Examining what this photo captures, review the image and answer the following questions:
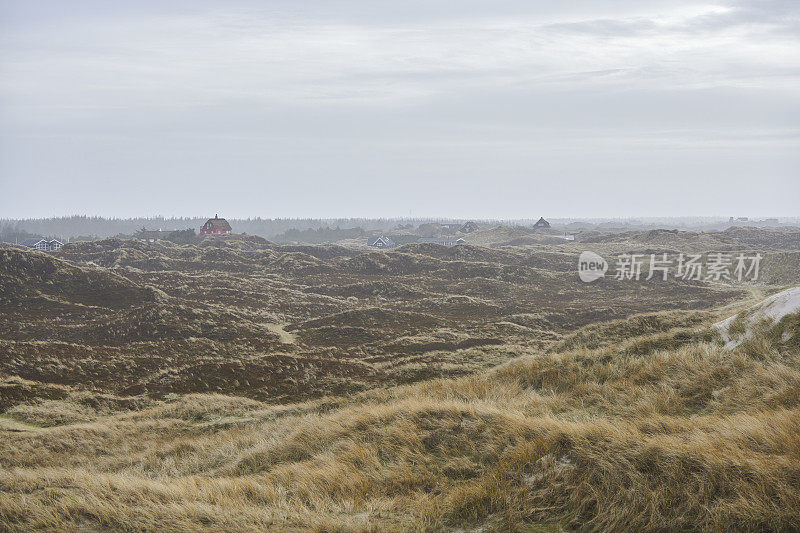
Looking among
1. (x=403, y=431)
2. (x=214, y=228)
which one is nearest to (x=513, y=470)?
(x=403, y=431)

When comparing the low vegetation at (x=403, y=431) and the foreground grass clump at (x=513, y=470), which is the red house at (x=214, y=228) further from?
the foreground grass clump at (x=513, y=470)

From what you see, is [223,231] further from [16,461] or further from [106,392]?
[16,461]

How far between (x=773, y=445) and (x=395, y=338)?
34.3 meters

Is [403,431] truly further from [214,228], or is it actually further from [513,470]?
[214,228]

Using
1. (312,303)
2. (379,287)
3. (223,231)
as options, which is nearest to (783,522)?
(312,303)

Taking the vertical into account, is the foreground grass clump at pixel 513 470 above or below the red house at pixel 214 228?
below

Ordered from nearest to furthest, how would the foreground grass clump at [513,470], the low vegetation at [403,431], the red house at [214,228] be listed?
the foreground grass clump at [513,470]
the low vegetation at [403,431]
the red house at [214,228]

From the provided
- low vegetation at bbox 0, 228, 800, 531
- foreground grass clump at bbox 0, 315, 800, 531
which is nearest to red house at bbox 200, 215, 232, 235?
low vegetation at bbox 0, 228, 800, 531

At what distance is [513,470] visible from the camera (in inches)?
244

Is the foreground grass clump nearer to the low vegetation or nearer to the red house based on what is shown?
the low vegetation

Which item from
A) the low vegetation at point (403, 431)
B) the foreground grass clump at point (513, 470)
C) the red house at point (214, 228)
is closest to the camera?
the foreground grass clump at point (513, 470)

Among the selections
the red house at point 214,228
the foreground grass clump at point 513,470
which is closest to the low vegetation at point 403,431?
the foreground grass clump at point 513,470

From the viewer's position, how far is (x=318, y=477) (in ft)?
22.7

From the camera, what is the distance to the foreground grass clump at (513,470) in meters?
5.06
